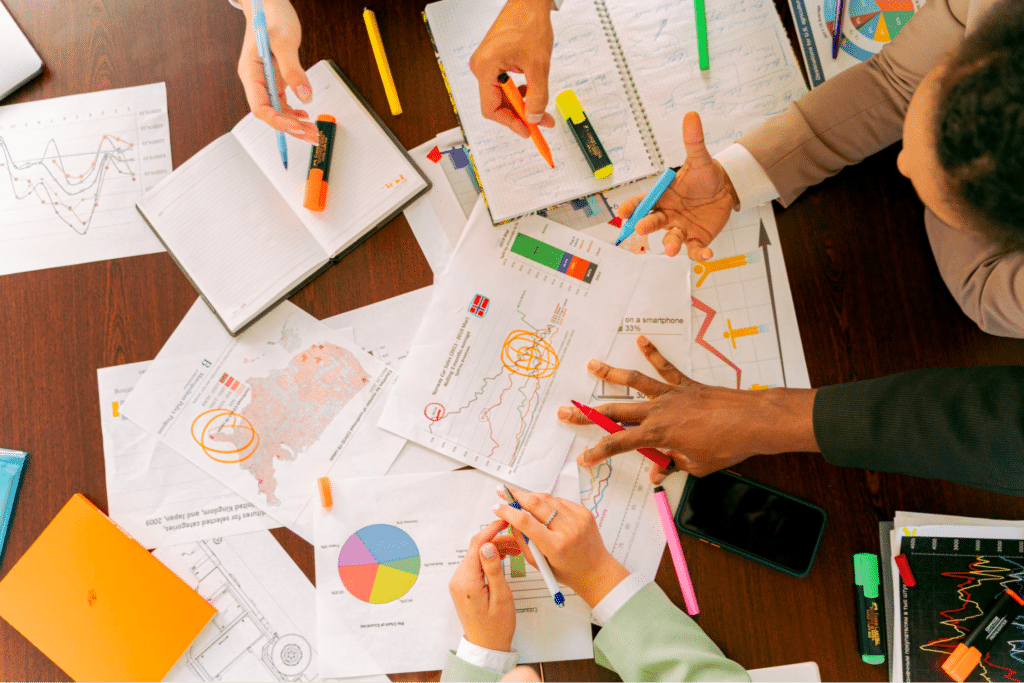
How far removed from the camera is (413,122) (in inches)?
44.3

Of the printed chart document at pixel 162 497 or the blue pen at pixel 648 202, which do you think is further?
the printed chart document at pixel 162 497

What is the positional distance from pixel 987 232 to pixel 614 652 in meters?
0.83

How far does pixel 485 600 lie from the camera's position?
39.8 inches

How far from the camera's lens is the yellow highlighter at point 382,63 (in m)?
1.11

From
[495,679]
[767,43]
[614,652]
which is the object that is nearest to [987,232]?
[767,43]

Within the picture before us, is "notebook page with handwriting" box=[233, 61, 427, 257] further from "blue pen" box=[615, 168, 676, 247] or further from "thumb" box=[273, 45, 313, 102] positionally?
"blue pen" box=[615, 168, 676, 247]

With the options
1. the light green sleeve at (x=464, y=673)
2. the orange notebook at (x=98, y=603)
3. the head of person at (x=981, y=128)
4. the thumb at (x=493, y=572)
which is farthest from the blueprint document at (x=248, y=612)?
the head of person at (x=981, y=128)

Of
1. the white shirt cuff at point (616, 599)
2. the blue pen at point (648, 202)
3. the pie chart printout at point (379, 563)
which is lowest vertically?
the white shirt cuff at point (616, 599)

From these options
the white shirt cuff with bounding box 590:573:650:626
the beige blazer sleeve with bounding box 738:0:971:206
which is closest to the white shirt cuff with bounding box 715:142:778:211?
the beige blazer sleeve with bounding box 738:0:971:206

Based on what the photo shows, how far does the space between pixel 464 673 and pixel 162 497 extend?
2.04 ft

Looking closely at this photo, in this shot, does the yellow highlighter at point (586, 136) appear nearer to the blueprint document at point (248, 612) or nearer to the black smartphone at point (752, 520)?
the black smartphone at point (752, 520)

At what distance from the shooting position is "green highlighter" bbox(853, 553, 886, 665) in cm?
103

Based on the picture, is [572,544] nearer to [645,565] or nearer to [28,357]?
[645,565]

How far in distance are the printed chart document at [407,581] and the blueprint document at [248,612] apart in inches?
1.5
